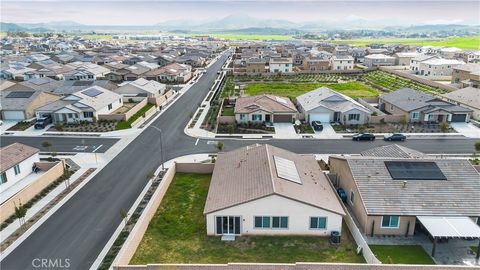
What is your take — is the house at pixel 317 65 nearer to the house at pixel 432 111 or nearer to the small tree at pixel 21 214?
the house at pixel 432 111

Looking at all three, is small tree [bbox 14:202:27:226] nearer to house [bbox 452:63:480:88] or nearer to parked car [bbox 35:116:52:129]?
parked car [bbox 35:116:52:129]

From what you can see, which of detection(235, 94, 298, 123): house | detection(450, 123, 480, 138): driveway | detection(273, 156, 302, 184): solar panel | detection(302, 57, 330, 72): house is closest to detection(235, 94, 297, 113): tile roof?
detection(235, 94, 298, 123): house

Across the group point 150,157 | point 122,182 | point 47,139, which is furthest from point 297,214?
point 47,139

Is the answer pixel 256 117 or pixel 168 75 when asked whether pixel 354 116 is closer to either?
pixel 256 117

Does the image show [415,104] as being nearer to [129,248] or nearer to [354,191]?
[354,191]

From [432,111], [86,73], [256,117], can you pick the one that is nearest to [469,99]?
[432,111]
